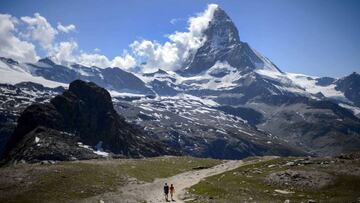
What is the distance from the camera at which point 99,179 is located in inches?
3093

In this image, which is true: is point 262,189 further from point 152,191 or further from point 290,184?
point 152,191

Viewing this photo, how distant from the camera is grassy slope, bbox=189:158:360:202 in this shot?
66.1 meters

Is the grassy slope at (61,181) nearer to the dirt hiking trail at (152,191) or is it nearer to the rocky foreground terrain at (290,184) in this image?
the dirt hiking trail at (152,191)

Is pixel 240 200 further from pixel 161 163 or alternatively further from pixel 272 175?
pixel 161 163

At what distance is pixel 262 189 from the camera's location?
75.3m

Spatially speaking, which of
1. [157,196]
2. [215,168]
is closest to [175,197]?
[157,196]

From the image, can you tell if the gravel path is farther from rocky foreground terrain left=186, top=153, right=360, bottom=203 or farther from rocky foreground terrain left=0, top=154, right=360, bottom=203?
rocky foreground terrain left=186, top=153, right=360, bottom=203

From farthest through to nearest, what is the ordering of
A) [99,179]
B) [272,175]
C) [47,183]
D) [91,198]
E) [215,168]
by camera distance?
[215,168] → [272,175] → [99,179] → [47,183] → [91,198]

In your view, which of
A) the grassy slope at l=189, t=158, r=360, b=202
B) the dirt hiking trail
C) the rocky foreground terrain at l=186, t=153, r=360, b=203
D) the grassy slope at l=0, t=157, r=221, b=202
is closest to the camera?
the grassy slope at l=0, t=157, r=221, b=202

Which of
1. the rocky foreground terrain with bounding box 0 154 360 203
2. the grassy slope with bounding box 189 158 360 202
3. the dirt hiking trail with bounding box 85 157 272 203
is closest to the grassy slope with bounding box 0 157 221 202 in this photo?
the rocky foreground terrain with bounding box 0 154 360 203

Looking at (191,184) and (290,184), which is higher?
(191,184)

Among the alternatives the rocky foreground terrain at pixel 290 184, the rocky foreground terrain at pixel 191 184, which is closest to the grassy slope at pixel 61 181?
the rocky foreground terrain at pixel 191 184

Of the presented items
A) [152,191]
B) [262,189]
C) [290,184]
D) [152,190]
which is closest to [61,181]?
[152,191]

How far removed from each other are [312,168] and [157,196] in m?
33.1
